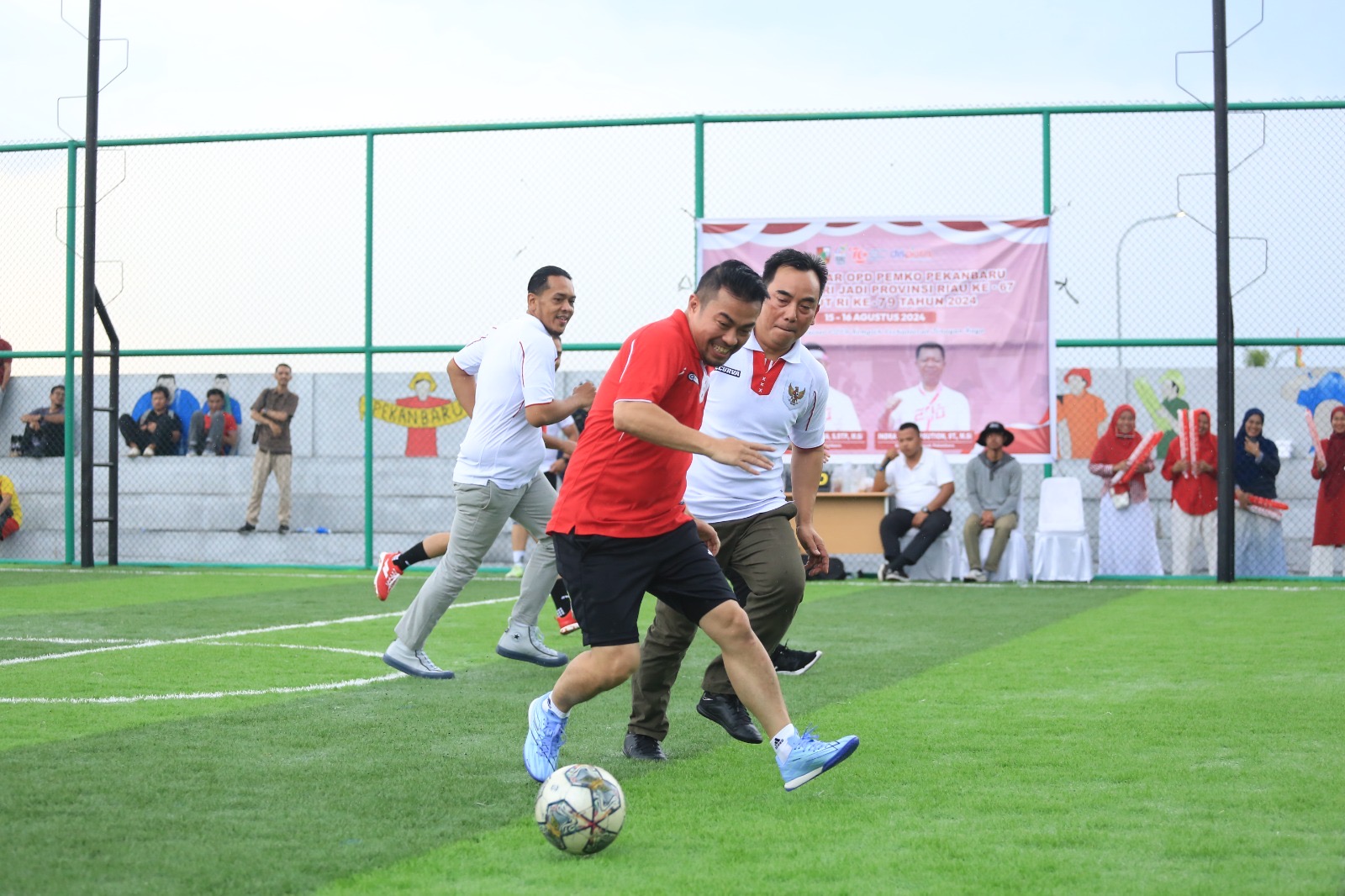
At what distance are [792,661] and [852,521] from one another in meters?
7.50

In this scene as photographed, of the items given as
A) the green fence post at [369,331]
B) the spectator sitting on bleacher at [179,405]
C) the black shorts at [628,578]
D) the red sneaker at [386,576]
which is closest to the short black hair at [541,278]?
the red sneaker at [386,576]

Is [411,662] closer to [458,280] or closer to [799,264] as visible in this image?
[799,264]

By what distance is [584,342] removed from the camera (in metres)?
15.4

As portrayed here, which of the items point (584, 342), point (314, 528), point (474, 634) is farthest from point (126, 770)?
point (314, 528)

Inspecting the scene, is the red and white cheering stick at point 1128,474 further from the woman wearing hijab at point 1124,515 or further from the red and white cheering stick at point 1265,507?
the red and white cheering stick at point 1265,507

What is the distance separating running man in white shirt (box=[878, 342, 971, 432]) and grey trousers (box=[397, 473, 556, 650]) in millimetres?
7183

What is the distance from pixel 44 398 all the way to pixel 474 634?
9.12 meters

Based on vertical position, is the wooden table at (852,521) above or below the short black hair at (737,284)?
below

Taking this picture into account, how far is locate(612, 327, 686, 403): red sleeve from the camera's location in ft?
15.3

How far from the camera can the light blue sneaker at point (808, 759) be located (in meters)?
4.71

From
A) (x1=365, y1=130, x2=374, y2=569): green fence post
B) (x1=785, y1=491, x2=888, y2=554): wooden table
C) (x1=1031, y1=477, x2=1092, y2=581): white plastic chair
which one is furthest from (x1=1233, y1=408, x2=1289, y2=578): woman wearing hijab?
(x1=365, y1=130, x2=374, y2=569): green fence post

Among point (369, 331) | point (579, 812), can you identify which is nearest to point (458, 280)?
point (369, 331)

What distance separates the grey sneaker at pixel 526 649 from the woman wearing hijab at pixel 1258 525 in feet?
28.7

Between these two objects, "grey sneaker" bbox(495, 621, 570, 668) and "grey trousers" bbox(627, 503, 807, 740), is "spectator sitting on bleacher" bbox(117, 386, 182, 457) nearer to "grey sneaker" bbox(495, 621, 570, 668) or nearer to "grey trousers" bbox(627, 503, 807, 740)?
"grey sneaker" bbox(495, 621, 570, 668)
